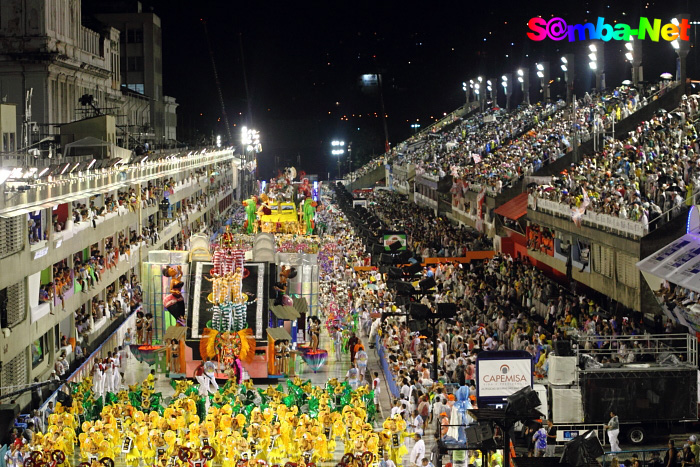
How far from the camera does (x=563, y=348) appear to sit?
2017 cm

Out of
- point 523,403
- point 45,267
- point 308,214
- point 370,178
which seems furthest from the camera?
point 370,178

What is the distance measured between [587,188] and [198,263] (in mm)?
13603

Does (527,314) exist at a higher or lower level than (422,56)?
lower

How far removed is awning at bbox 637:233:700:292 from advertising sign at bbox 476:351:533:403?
5322mm

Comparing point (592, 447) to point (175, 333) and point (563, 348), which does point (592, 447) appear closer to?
point (563, 348)

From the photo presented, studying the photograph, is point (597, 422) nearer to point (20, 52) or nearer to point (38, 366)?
point (38, 366)

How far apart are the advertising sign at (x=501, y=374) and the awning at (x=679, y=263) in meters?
5.32

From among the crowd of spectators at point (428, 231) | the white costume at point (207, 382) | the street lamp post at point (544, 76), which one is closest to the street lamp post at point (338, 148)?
the street lamp post at point (544, 76)

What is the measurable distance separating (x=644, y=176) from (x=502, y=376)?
1440 cm

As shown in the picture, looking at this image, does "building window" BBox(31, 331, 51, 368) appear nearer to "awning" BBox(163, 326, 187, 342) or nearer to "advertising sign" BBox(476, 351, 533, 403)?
"awning" BBox(163, 326, 187, 342)

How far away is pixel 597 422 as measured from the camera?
20.4m

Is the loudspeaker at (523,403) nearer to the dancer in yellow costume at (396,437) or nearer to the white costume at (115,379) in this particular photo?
the dancer in yellow costume at (396,437)

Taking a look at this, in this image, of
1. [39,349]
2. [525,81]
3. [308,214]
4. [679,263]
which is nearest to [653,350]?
[679,263]

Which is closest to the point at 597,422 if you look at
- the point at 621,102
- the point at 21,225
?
the point at 21,225
